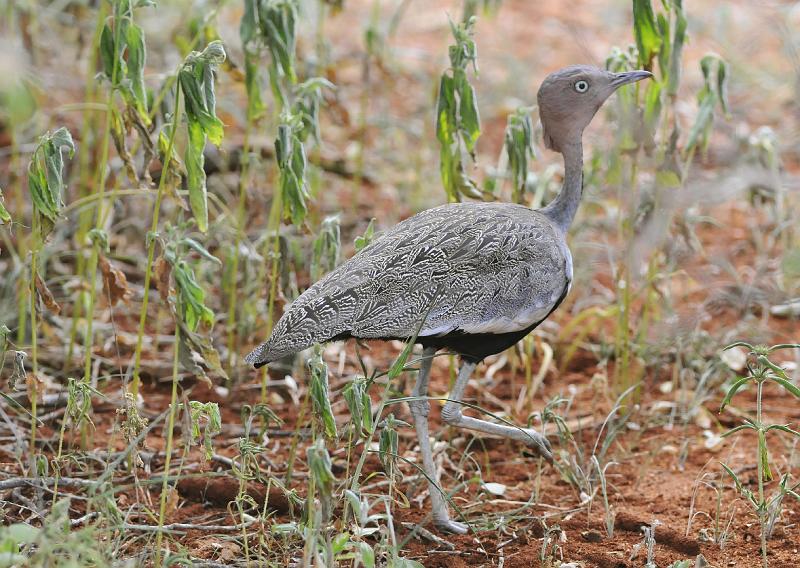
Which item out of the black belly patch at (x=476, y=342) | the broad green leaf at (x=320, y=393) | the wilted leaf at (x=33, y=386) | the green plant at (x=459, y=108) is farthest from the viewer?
the green plant at (x=459, y=108)

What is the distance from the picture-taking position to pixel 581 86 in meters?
3.90

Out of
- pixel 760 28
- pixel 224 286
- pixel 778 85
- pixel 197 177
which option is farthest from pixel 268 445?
pixel 760 28

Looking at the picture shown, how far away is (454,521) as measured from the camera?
3762mm

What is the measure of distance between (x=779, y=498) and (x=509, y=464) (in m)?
1.19

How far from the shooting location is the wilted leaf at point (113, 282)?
3701 mm

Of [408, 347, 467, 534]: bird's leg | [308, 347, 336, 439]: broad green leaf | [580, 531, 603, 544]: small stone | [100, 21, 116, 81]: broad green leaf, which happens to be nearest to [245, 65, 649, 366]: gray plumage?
[408, 347, 467, 534]: bird's leg

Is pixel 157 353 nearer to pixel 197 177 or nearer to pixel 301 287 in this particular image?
pixel 301 287

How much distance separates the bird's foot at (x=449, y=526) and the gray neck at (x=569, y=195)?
1075 millimetres

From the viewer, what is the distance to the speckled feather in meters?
3.46

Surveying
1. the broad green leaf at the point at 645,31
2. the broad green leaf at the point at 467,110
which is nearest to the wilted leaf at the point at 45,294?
the broad green leaf at the point at 467,110

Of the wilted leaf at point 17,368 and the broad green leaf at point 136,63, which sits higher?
the broad green leaf at point 136,63

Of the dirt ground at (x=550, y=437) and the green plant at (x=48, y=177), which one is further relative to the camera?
the dirt ground at (x=550, y=437)

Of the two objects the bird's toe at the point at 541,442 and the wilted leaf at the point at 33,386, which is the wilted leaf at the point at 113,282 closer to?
the wilted leaf at the point at 33,386

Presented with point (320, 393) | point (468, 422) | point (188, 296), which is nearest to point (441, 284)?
point (468, 422)
